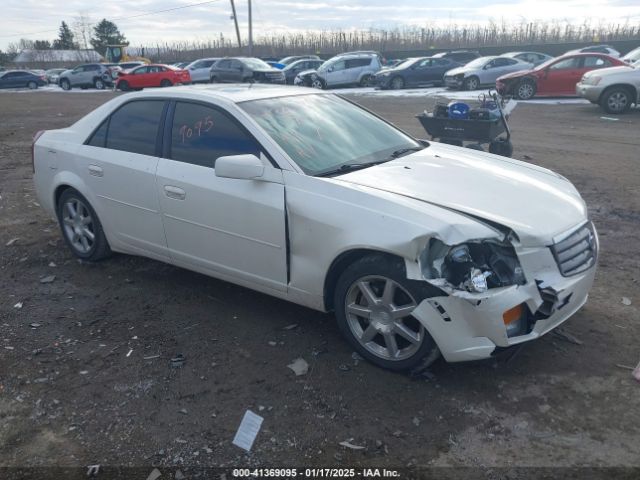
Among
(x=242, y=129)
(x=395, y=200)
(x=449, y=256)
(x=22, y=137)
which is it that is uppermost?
(x=242, y=129)

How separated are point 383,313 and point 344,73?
24311 mm

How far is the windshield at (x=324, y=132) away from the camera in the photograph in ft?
12.4

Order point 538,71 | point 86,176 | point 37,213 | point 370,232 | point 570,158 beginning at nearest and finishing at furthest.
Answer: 1. point 370,232
2. point 86,176
3. point 37,213
4. point 570,158
5. point 538,71

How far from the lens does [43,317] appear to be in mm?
4273

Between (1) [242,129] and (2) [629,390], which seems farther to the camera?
(1) [242,129]

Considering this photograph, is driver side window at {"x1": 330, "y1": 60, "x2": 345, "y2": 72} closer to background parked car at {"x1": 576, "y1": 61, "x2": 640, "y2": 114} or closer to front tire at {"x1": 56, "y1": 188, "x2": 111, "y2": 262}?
background parked car at {"x1": 576, "y1": 61, "x2": 640, "y2": 114}

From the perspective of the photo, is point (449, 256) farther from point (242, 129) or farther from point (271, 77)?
point (271, 77)

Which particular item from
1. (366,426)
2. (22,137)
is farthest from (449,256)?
(22,137)

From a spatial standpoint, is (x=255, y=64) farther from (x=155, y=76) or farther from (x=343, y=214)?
(x=343, y=214)

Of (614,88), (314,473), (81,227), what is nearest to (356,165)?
(314,473)

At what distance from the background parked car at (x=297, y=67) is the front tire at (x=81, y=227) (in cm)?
2375

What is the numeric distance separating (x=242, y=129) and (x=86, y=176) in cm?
183

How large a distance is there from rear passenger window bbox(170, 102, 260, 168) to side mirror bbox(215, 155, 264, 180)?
221 mm

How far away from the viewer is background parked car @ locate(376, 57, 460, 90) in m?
24.7
